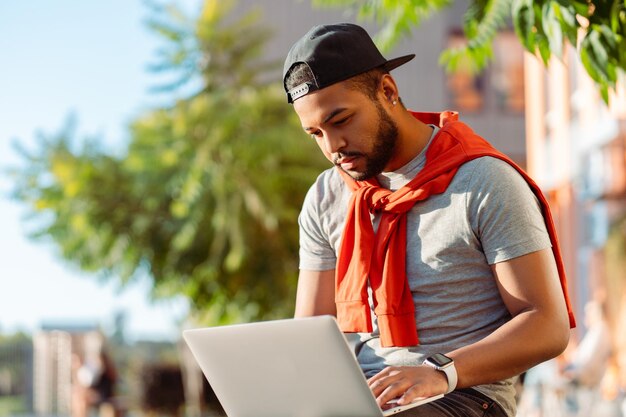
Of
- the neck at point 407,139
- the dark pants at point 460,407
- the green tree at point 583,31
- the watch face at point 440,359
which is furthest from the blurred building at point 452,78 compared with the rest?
the watch face at point 440,359

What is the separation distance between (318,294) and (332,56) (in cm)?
79

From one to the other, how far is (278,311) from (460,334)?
566 inches

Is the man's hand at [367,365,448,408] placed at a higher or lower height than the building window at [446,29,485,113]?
lower

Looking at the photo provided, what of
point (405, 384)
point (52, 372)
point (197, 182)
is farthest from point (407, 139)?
point (52, 372)

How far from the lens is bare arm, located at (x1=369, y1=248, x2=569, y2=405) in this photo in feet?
9.86

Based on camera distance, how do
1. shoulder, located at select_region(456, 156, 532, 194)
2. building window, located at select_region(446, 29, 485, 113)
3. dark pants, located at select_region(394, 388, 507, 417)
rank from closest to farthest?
dark pants, located at select_region(394, 388, 507, 417) < shoulder, located at select_region(456, 156, 532, 194) < building window, located at select_region(446, 29, 485, 113)

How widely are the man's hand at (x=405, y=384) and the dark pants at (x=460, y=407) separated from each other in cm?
18

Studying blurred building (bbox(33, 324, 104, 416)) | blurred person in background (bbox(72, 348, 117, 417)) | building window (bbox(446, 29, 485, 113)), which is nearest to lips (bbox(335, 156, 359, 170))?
blurred person in background (bbox(72, 348, 117, 417))

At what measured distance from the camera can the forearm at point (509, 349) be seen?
2.99 meters

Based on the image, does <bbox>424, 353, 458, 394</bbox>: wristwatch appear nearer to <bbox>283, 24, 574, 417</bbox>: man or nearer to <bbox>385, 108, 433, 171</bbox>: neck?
<bbox>283, 24, 574, 417</bbox>: man

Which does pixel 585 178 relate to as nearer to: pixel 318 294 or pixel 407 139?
pixel 318 294

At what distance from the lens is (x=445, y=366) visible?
2928mm

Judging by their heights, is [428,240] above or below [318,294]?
above

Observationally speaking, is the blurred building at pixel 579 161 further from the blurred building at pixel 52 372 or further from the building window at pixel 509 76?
the blurred building at pixel 52 372
